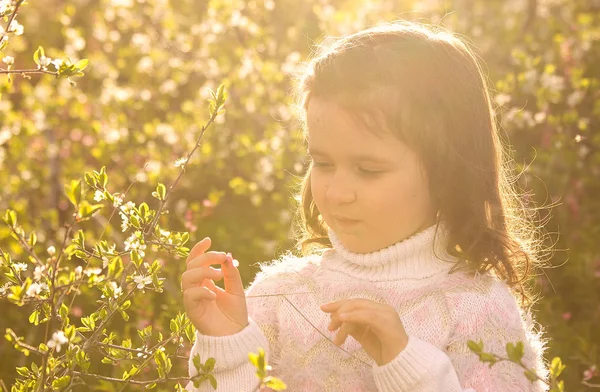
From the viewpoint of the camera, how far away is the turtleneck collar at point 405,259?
2535 mm

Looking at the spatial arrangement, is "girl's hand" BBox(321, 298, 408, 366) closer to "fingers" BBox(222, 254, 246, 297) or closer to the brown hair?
"fingers" BBox(222, 254, 246, 297)

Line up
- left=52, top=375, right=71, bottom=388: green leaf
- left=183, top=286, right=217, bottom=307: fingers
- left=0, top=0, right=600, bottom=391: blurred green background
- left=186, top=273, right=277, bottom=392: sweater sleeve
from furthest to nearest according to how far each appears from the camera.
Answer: left=0, top=0, right=600, bottom=391: blurred green background < left=186, top=273, right=277, bottom=392: sweater sleeve < left=183, top=286, right=217, bottom=307: fingers < left=52, top=375, right=71, bottom=388: green leaf

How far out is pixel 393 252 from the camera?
253 centimetres

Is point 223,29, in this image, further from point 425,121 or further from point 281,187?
point 425,121

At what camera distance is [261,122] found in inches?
221

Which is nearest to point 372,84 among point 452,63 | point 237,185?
point 452,63

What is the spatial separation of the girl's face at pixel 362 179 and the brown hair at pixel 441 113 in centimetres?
4

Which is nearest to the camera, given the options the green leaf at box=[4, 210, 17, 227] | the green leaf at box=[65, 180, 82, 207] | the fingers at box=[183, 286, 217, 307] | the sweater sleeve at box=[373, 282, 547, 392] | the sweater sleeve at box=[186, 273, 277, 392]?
the green leaf at box=[65, 180, 82, 207]

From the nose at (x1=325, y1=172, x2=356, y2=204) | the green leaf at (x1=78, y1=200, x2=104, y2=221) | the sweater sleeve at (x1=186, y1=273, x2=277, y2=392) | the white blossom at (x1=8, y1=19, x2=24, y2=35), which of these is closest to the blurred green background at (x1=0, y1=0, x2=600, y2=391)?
Answer: the sweater sleeve at (x1=186, y1=273, x2=277, y2=392)

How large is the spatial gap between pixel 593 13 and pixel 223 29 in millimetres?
3079

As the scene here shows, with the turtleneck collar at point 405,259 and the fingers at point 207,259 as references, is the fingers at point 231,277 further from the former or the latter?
the turtleneck collar at point 405,259

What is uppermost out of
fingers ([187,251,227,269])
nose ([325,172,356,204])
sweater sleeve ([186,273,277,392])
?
nose ([325,172,356,204])

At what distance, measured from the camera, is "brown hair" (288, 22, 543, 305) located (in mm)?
2438

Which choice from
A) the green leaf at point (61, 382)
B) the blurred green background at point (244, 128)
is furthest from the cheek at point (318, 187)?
the blurred green background at point (244, 128)
